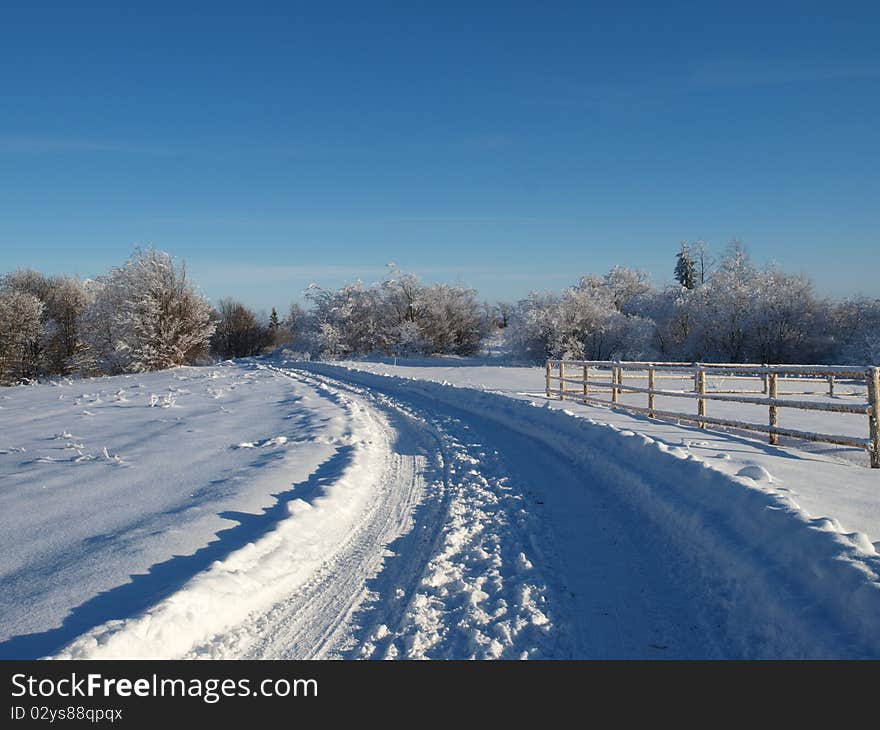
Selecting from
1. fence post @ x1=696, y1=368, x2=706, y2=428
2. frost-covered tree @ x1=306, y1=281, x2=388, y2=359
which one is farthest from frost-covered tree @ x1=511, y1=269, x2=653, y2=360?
fence post @ x1=696, y1=368, x2=706, y2=428

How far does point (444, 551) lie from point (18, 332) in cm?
5283

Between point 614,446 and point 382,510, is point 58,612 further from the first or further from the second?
point 614,446

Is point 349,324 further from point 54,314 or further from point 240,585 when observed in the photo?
point 240,585

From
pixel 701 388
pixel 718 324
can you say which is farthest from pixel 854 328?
pixel 701 388

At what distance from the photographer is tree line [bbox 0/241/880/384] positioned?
136 ft

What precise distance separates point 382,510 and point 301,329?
64520 mm

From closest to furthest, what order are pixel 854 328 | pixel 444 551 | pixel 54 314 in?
pixel 444 551 < pixel 854 328 < pixel 54 314

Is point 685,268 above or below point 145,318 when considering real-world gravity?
above

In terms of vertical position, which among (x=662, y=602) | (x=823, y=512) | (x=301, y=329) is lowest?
(x=662, y=602)

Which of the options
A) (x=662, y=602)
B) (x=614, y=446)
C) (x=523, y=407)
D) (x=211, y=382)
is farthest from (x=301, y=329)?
(x=662, y=602)

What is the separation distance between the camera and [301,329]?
→ 68.8 metres

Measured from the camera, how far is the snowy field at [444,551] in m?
3.54

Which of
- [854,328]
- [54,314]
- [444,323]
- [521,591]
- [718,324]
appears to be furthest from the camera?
[444,323]

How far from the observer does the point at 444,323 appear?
6034 centimetres
